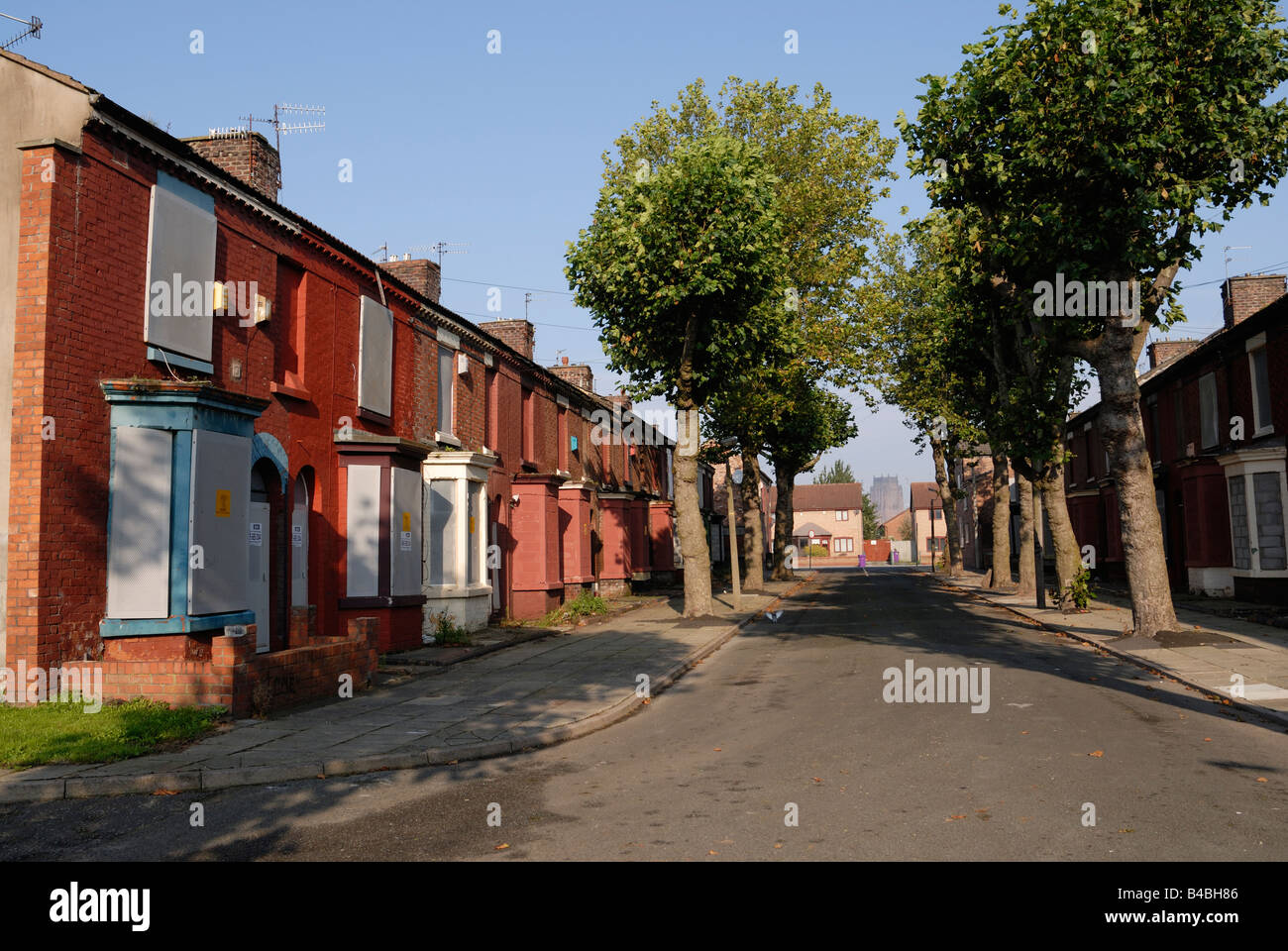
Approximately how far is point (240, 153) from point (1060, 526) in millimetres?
20664

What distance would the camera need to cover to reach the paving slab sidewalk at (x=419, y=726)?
25.7ft

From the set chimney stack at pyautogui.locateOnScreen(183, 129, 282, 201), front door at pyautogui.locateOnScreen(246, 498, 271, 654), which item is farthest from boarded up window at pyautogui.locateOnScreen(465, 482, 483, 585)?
chimney stack at pyautogui.locateOnScreen(183, 129, 282, 201)

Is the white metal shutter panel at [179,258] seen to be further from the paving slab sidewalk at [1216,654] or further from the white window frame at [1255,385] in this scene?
the white window frame at [1255,385]

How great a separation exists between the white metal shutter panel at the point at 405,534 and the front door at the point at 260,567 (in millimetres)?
2899

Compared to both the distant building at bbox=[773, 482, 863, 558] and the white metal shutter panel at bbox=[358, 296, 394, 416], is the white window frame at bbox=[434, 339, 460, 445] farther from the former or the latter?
the distant building at bbox=[773, 482, 863, 558]

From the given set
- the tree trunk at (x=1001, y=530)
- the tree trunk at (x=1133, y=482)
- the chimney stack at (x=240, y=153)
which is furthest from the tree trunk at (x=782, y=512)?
the chimney stack at (x=240, y=153)

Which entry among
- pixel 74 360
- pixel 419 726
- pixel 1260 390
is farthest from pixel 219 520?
pixel 1260 390

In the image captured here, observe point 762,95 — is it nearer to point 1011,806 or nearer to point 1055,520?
point 1055,520

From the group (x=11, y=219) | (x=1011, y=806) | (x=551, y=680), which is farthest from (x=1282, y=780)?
(x=11, y=219)

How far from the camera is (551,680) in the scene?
45.1ft

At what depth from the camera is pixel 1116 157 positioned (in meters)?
14.2

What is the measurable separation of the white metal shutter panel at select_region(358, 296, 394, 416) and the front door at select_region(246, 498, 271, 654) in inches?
152

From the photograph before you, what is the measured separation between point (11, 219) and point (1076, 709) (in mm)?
13533

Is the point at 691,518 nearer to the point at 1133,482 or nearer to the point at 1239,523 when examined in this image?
the point at 1133,482
